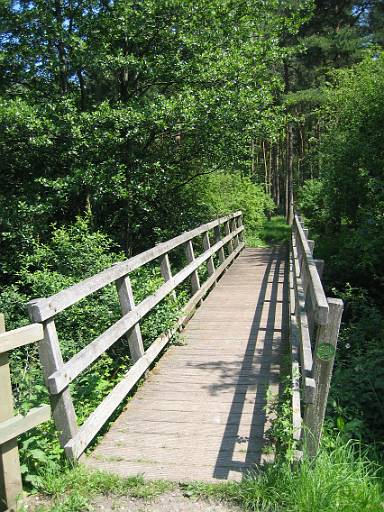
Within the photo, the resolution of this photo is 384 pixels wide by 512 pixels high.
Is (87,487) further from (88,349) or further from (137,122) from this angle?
(137,122)

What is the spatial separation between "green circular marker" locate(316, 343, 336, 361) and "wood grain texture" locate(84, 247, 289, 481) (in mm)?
984

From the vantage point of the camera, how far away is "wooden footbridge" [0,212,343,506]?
3039 mm

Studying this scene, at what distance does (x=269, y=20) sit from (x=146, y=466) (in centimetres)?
1180

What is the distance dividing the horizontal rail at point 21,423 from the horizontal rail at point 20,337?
415 mm

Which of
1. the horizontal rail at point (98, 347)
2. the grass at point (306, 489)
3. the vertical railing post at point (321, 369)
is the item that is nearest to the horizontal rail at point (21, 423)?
the horizontal rail at point (98, 347)

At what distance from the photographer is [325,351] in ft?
9.65

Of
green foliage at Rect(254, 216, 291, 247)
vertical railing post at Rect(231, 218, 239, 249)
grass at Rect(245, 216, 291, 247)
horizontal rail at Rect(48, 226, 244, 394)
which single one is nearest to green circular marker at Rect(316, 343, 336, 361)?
horizontal rail at Rect(48, 226, 244, 394)

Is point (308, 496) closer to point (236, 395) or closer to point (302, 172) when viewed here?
point (236, 395)

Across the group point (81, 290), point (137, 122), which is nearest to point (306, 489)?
point (81, 290)

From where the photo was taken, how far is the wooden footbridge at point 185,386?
304 cm

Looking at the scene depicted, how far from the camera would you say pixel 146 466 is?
347 centimetres

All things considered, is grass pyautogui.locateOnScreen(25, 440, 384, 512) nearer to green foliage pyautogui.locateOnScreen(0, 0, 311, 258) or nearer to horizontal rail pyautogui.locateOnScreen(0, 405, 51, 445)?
horizontal rail pyautogui.locateOnScreen(0, 405, 51, 445)

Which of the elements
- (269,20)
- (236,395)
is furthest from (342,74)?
(236,395)

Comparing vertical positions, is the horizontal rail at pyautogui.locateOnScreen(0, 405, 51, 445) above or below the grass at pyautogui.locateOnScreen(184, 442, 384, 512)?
above
